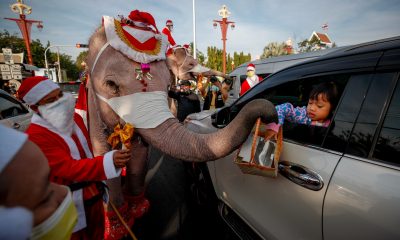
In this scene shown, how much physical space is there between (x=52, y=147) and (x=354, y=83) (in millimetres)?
1998

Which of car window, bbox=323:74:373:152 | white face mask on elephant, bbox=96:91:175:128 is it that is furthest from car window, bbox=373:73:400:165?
white face mask on elephant, bbox=96:91:175:128

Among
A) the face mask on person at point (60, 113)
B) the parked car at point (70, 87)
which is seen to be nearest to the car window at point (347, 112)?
the face mask on person at point (60, 113)

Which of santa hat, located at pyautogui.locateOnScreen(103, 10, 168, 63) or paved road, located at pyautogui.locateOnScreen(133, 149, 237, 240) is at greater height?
santa hat, located at pyautogui.locateOnScreen(103, 10, 168, 63)

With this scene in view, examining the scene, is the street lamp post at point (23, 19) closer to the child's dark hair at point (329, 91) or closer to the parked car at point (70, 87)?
the parked car at point (70, 87)

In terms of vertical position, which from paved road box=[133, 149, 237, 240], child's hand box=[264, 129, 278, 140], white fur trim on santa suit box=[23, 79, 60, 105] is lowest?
paved road box=[133, 149, 237, 240]

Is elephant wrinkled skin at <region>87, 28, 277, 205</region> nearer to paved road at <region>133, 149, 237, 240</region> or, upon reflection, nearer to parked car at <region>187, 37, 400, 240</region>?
parked car at <region>187, 37, 400, 240</region>

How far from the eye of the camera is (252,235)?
188 cm

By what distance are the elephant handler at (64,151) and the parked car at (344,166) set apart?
1148 millimetres

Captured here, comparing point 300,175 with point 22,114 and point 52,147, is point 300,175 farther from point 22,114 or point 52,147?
point 22,114

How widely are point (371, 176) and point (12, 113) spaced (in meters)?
5.54

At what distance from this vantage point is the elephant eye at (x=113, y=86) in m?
1.75

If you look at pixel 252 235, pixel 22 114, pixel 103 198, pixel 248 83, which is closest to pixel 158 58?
pixel 103 198

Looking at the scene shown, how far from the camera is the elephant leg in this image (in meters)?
1.98

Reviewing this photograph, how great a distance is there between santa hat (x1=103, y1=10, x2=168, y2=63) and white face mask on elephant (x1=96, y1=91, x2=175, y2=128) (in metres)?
0.33
